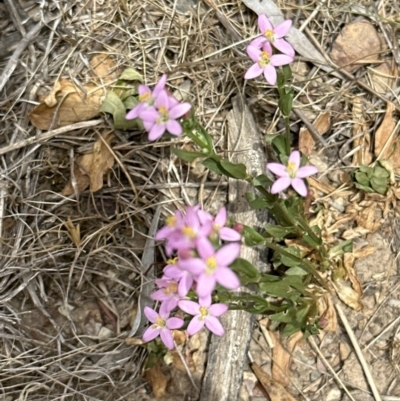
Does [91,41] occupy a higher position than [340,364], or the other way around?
[91,41]

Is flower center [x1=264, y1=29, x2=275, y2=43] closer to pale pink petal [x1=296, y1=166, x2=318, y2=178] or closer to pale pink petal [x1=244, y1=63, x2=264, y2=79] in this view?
pale pink petal [x1=244, y1=63, x2=264, y2=79]

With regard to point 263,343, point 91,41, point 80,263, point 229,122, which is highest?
point 91,41

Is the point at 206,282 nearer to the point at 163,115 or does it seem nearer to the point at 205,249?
the point at 205,249

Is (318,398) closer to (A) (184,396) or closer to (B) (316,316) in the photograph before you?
(B) (316,316)

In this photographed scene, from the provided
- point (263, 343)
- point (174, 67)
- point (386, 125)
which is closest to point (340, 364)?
point (263, 343)

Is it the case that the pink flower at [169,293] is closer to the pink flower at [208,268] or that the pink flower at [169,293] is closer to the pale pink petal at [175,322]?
the pale pink petal at [175,322]

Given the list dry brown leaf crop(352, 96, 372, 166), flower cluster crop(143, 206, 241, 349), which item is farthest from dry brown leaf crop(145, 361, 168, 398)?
dry brown leaf crop(352, 96, 372, 166)

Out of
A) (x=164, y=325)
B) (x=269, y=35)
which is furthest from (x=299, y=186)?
(x=164, y=325)
